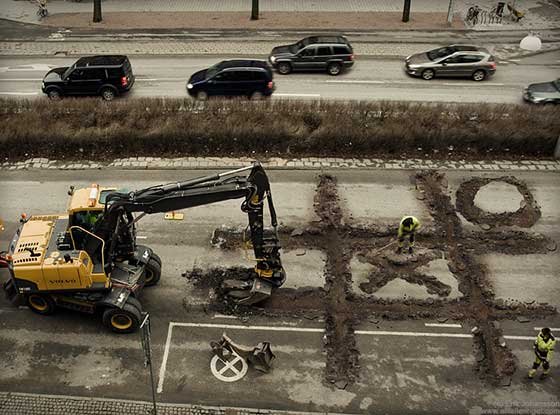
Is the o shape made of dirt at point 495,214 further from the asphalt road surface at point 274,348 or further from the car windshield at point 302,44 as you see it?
the car windshield at point 302,44

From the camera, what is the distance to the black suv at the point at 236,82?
26.6 m

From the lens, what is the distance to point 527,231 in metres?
19.5

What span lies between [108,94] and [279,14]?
1505 cm

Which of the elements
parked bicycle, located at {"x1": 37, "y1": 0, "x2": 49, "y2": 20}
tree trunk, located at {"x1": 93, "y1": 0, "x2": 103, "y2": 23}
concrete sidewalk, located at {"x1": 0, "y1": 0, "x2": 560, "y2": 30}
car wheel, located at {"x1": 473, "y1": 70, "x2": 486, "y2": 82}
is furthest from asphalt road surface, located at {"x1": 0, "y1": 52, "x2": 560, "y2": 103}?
parked bicycle, located at {"x1": 37, "y1": 0, "x2": 49, "y2": 20}

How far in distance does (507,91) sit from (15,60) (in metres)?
26.2

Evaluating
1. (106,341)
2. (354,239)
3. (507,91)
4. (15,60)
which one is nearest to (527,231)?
(354,239)

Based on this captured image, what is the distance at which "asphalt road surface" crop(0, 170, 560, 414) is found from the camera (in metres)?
14.0

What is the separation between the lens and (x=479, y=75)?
29.4 m

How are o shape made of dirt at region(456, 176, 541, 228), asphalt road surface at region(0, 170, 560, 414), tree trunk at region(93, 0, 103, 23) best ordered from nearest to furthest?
1. asphalt road surface at region(0, 170, 560, 414)
2. o shape made of dirt at region(456, 176, 541, 228)
3. tree trunk at region(93, 0, 103, 23)

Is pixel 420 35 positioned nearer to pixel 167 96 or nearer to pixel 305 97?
pixel 305 97

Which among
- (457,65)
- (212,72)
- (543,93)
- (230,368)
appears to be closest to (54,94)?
(212,72)

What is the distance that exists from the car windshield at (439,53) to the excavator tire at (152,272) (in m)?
19.6

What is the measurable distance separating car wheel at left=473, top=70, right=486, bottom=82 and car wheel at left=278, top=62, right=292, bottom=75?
9.50m

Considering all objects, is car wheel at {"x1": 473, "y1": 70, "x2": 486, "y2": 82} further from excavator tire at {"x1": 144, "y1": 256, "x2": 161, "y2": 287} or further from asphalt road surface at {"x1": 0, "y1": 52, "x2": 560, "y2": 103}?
excavator tire at {"x1": 144, "y1": 256, "x2": 161, "y2": 287}
